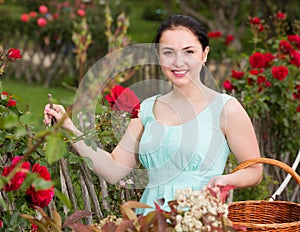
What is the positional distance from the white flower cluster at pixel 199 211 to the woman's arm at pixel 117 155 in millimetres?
754

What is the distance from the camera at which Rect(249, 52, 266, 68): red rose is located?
382 cm

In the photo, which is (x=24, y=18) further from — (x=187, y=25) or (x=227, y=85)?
(x=187, y=25)

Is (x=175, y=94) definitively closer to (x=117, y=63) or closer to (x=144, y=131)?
(x=144, y=131)

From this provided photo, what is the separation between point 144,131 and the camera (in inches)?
87.5

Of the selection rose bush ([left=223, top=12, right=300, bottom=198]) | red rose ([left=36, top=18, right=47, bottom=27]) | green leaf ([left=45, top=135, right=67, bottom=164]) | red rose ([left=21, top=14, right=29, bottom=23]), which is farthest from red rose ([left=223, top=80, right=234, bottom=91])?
red rose ([left=21, top=14, right=29, bottom=23])

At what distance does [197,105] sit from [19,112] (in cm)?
56

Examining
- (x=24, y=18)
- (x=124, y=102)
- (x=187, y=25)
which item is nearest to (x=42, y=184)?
(x=124, y=102)

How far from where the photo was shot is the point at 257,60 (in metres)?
3.82

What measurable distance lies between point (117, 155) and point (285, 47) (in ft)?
6.53

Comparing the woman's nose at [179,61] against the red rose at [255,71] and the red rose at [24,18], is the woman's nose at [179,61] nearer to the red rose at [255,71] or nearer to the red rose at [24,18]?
the red rose at [255,71]

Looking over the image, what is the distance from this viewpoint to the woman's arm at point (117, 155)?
7.00 ft

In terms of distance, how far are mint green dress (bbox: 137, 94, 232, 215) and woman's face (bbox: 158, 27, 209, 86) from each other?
0.45 feet

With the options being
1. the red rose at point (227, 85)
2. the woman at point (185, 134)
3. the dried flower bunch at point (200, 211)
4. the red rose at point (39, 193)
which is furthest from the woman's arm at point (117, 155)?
the red rose at point (227, 85)

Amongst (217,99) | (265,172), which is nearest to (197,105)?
(217,99)
